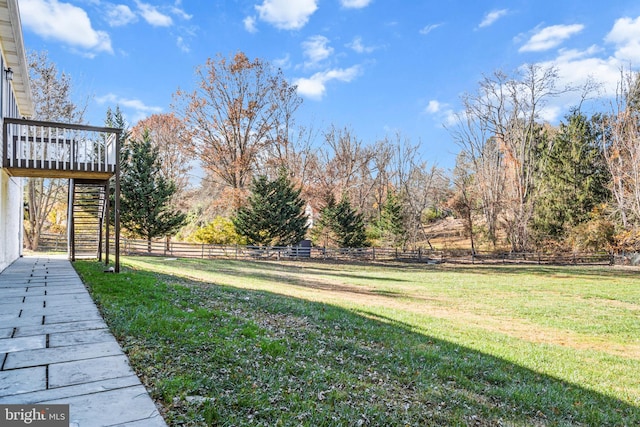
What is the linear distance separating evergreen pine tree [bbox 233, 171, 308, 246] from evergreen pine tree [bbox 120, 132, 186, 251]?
4448 mm

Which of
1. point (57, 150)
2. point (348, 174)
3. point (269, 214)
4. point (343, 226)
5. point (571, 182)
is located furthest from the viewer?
point (348, 174)

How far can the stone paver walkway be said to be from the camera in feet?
7.27

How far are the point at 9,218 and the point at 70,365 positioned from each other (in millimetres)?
8720

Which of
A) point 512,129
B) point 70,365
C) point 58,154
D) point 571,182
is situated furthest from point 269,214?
point 571,182

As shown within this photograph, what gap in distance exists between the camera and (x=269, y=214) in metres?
22.7

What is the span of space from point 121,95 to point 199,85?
5.29 metres

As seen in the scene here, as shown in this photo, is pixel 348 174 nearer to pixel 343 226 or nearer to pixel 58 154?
pixel 343 226

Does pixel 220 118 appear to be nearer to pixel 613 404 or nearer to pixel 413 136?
pixel 413 136

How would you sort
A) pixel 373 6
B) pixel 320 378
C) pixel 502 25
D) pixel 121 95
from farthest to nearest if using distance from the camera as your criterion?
1. pixel 121 95
2. pixel 502 25
3. pixel 373 6
4. pixel 320 378

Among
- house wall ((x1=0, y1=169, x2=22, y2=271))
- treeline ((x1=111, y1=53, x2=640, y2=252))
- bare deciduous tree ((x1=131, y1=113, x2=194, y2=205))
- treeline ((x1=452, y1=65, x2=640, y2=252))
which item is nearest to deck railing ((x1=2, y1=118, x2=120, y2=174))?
house wall ((x1=0, y1=169, x2=22, y2=271))

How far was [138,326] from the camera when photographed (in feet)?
12.8

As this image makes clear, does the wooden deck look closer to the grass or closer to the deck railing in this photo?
the deck railing

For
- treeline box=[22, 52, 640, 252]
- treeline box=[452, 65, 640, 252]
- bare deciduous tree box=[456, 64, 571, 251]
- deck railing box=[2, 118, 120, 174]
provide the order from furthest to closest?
bare deciduous tree box=[456, 64, 571, 251] < treeline box=[452, 65, 640, 252] < treeline box=[22, 52, 640, 252] < deck railing box=[2, 118, 120, 174]

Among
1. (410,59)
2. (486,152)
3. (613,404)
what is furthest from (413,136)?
(613,404)
